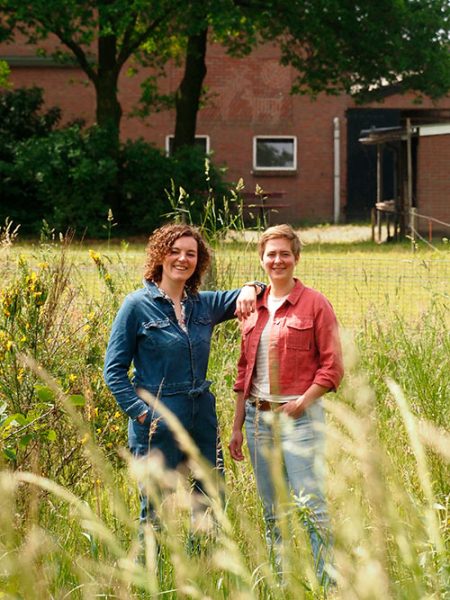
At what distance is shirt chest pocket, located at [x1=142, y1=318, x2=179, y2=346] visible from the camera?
4426mm

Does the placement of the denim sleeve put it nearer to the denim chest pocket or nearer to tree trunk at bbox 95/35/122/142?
the denim chest pocket

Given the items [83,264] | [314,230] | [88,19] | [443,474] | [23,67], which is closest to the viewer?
[443,474]

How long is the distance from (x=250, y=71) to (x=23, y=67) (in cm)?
680

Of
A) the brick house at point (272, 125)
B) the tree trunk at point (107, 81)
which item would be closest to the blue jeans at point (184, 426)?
the tree trunk at point (107, 81)

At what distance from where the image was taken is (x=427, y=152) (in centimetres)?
3297

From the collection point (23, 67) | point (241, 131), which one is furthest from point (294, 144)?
point (23, 67)

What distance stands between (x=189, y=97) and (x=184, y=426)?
80.1 feet

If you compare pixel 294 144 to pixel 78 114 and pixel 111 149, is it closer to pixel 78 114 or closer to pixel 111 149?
pixel 78 114

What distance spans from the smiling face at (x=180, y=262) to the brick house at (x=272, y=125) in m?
30.5

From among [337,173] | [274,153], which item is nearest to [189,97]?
[274,153]

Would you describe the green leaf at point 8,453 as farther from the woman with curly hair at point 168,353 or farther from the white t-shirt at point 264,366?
the white t-shirt at point 264,366

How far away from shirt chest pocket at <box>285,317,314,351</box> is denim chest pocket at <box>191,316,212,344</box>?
12.1 inches

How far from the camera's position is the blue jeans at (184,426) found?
4.37 meters

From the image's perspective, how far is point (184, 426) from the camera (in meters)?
4.44
